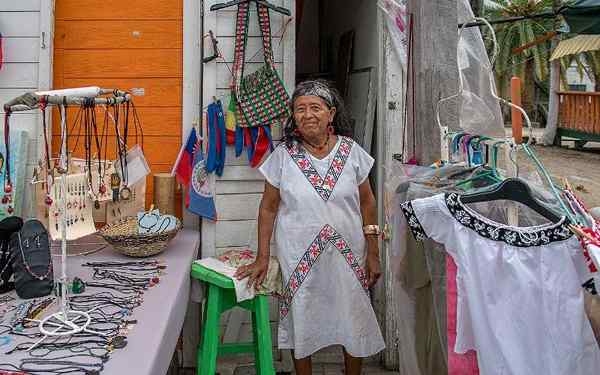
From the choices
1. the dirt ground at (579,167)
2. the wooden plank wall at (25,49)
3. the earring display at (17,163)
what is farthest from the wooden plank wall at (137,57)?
the dirt ground at (579,167)

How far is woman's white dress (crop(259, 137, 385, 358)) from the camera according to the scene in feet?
9.30

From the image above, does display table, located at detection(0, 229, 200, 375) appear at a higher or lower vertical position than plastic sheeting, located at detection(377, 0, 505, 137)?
lower

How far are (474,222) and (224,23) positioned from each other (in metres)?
2.23

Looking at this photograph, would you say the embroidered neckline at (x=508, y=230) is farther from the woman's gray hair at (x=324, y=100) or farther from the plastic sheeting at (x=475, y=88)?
the woman's gray hair at (x=324, y=100)

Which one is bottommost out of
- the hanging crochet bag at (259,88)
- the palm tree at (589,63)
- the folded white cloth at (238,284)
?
the folded white cloth at (238,284)

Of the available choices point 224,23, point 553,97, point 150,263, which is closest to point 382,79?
point 224,23

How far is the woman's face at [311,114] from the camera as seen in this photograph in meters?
2.81

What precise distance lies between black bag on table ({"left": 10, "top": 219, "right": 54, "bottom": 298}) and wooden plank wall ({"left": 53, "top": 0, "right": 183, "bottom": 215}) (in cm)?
137

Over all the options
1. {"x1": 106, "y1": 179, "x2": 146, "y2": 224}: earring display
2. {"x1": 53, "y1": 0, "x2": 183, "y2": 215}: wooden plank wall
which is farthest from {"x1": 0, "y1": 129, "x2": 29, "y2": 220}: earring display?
{"x1": 106, "y1": 179, "x2": 146, "y2": 224}: earring display

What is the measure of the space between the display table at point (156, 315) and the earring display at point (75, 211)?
0.19 metres

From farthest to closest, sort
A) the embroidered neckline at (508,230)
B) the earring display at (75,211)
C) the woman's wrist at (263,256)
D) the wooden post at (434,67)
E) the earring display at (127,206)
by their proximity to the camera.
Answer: the earring display at (127,206) → the woman's wrist at (263,256) → the wooden post at (434,67) → the earring display at (75,211) → the embroidered neckline at (508,230)

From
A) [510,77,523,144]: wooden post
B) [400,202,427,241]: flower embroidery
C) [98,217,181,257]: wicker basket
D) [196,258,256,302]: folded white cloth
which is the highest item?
[510,77,523,144]: wooden post

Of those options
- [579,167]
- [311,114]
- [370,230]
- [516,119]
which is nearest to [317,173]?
[311,114]

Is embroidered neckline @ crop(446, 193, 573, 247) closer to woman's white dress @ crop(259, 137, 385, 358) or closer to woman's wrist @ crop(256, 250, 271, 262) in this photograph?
woman's white dress @ crop(259, 137, 385, 358)
